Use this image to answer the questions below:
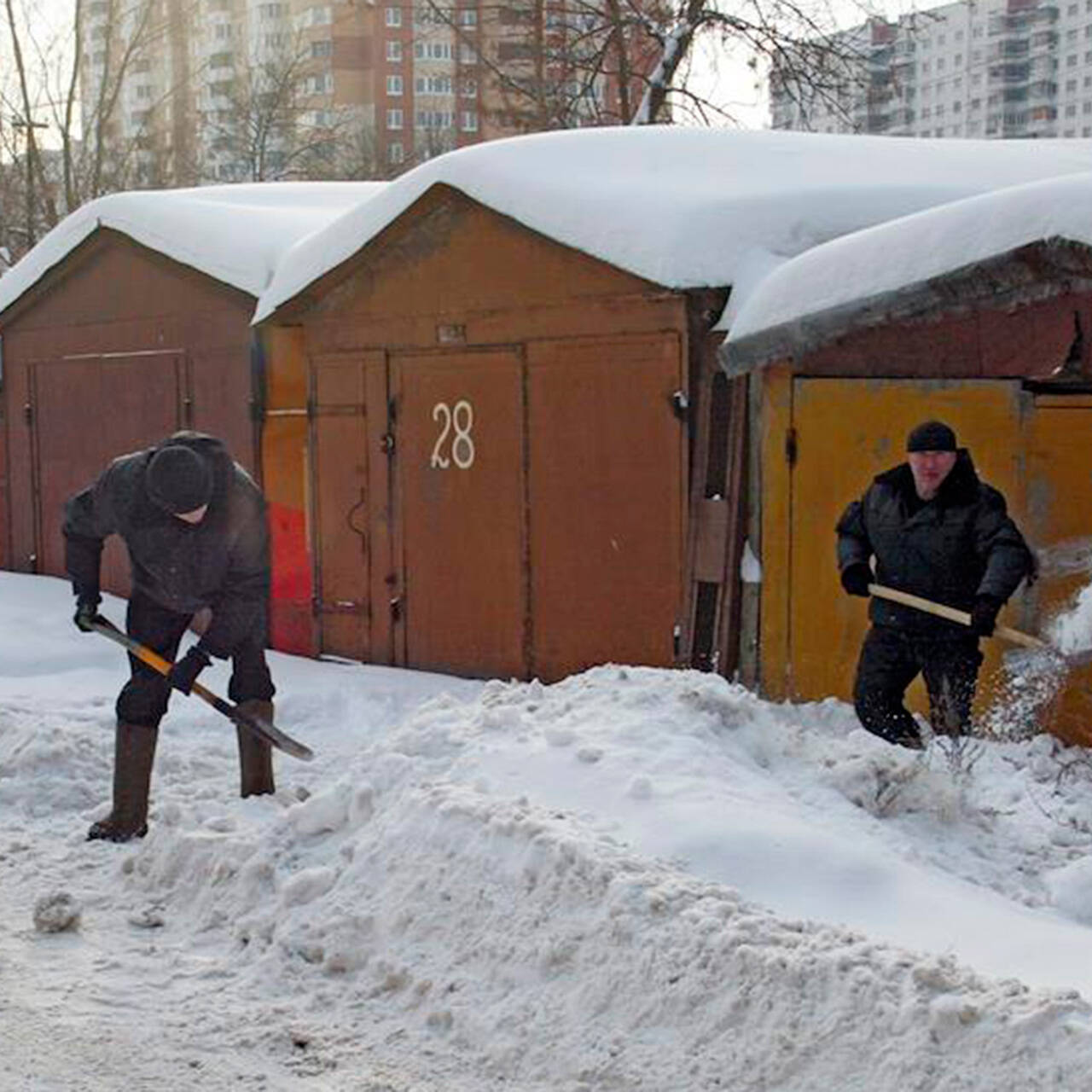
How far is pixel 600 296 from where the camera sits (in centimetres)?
816

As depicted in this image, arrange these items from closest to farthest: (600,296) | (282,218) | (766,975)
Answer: (766,975), (600,296), (282,218)

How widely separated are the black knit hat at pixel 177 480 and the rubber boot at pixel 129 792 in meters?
0.89

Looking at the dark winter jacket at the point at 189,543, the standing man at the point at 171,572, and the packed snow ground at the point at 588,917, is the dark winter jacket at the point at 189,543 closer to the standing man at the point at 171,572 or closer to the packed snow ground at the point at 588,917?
the standing man at the point at 171,572

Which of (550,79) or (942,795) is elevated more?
(550,79)

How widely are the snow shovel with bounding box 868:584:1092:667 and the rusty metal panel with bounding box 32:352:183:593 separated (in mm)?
6644

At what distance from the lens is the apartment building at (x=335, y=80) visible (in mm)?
22266

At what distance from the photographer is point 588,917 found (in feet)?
12.8

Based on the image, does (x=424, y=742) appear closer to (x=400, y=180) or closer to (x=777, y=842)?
(x=777, y=842)

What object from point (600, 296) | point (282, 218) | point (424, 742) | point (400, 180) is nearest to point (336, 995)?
point (424, 742)

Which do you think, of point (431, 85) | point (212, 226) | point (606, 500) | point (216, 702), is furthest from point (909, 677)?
point (431, 85)

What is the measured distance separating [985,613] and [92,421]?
335 inches

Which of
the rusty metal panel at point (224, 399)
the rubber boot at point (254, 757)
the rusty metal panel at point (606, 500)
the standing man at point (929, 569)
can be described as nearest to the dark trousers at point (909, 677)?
the standing man at point (929, 569)

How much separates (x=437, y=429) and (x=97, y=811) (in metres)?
3.71

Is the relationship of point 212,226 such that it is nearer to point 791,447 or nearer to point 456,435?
point 456,435
